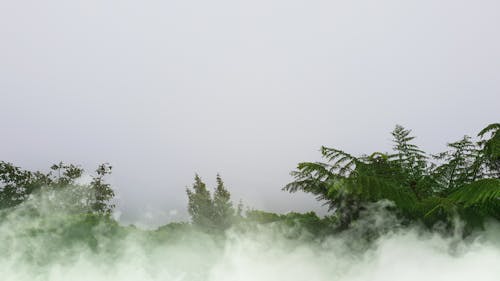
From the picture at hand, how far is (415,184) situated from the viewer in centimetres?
498

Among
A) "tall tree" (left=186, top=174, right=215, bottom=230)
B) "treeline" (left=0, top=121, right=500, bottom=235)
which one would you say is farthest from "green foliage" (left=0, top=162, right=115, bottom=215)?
"treeline" (left=0, top=121, right=500, bottom=235)

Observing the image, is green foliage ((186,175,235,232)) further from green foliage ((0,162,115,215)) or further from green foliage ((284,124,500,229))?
green foliage ((284,124,500,229))

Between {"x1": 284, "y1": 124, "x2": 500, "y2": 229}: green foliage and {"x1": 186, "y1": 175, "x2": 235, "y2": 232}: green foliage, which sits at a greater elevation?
{"x1": 186, "y1": 175, "x2": 235, "y2": 232}: green foliage

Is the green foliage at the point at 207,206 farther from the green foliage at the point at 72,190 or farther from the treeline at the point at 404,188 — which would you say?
the treeline at the point at 404,188

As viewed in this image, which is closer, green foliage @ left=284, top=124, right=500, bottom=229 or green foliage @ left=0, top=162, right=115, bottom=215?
green foliage @ left=284, top=124, right=500, bottom=229

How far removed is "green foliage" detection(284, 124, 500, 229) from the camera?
11.1 ft

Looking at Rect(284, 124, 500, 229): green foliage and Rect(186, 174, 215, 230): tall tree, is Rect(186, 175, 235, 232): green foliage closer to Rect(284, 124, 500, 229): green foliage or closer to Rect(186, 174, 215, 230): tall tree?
Rect(186, 174, 215, 230): tall tree

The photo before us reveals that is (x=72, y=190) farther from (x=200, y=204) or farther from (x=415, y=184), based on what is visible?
(x=415, y=184)

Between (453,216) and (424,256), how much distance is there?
1.76ft

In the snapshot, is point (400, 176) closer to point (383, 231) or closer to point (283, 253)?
point (383, 231)

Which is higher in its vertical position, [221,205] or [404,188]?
[221,205]

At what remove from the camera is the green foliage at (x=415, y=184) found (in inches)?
134

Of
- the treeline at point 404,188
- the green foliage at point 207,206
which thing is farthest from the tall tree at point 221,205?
the treeline at point 404,188

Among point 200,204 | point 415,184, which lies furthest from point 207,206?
point 415,184
